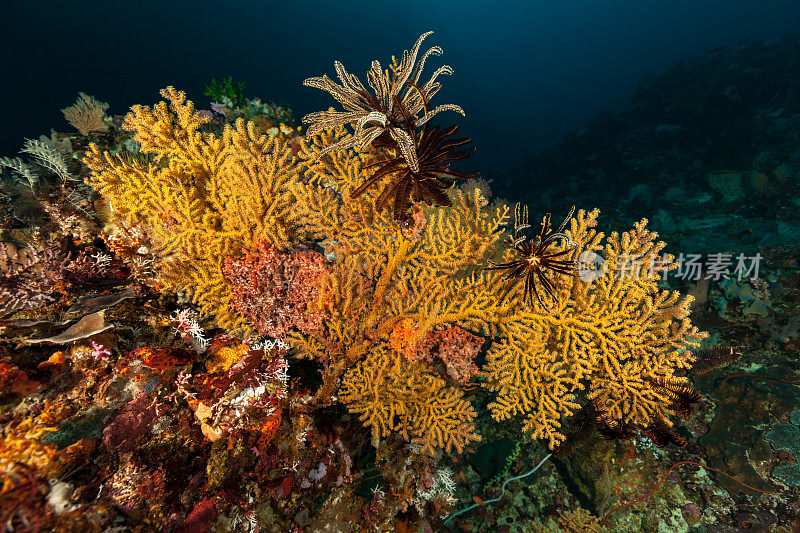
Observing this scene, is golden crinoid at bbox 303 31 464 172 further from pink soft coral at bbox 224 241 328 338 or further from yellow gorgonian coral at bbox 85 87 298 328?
pink soft coral at bbox 224 241 328 338

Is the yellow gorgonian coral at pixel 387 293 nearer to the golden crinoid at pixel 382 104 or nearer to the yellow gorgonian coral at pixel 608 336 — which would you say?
the yellow gorgonian coral at pixel 608 336

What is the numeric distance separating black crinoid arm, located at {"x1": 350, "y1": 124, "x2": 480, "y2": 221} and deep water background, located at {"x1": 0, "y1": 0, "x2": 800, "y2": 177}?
15139 millimetres

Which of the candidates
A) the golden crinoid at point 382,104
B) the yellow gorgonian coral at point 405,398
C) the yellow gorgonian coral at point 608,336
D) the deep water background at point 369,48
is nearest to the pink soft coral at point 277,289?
the yellow gorgonian coral at point 405,398

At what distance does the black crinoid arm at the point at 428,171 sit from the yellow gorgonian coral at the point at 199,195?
1.50m

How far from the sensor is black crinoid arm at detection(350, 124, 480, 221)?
2.65 meters

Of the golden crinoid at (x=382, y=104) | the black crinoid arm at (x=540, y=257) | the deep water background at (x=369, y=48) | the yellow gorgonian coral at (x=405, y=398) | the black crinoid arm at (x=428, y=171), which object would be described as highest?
the deep water background at (x=369, y=48)

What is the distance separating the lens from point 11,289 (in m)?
3.20

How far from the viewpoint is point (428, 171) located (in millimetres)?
2684

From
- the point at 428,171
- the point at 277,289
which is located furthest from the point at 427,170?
the point at 277,289

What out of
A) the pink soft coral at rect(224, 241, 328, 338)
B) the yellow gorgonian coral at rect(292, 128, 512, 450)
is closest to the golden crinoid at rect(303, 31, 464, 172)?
the yellow gorgonian coral at rect(292, 128, 512, 450)

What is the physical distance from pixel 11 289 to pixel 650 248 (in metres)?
7.26

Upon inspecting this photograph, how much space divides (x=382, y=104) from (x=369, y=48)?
123 meters

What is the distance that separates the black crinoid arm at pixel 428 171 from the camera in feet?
8.68

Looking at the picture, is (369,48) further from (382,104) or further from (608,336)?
(608,336)
